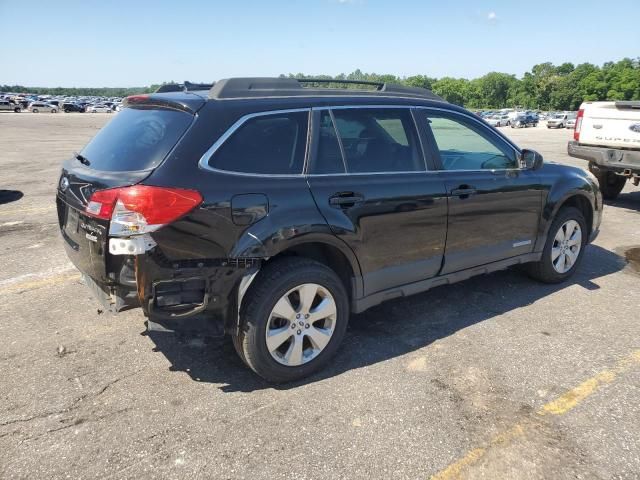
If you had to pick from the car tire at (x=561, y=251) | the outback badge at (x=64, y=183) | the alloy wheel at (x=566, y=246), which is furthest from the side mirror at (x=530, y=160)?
the outback badge at (x=64, y=183)

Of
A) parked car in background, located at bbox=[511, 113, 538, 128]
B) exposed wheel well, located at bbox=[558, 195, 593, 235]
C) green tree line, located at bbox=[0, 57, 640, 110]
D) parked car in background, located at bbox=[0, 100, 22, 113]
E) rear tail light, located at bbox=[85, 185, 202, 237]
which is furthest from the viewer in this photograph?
green tree line, located at bbox=[0, 57, 640, 110]

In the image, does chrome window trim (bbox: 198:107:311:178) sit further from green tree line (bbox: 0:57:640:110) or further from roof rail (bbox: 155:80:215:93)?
green tree line (bbox: 0:57:640:110)

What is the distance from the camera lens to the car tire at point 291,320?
2.95 metres

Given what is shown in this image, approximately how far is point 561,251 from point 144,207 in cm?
400

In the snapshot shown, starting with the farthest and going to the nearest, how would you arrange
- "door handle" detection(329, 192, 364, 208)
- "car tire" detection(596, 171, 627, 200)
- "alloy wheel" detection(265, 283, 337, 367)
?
"car tire" detection(596, 171, 627, 200) < "door handle" detection(329, 192, 364, 208) < "alloy wheel" detection(265, 283, 337, 367)

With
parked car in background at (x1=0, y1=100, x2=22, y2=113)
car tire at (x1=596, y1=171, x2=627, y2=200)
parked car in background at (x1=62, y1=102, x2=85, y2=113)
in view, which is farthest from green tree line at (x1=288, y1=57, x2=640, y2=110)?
car tire at (x1=596, y1=171, x2=627, y2=200)

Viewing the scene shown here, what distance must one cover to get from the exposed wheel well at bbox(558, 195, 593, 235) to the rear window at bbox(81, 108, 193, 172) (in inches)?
152

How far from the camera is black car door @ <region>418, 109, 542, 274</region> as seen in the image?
388cm


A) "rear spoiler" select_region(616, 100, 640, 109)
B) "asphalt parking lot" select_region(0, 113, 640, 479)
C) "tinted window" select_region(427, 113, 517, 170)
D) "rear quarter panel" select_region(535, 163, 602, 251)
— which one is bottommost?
"asphalt parking lot" select_region(0, 113, 640, 479)

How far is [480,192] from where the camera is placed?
401 cm

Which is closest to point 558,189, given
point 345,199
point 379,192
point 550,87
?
point 379,192

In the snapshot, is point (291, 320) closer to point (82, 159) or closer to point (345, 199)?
point (345, 199)

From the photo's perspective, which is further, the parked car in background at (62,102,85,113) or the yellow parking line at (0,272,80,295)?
the parked car in background at (62,102,85,113)

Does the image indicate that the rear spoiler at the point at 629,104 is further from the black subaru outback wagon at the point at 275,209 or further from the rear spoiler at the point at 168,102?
the rear spoiler at the point at 168,102
